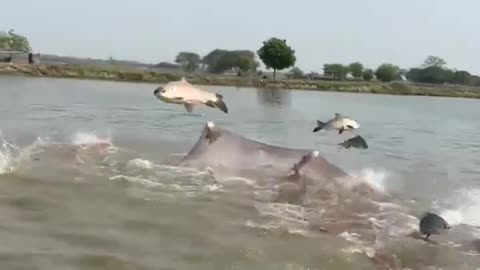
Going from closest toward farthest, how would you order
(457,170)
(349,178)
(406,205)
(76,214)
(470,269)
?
(470,269) < (76,214) < (406,205) < (349,178) < (457,170)

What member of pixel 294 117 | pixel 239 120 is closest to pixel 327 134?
pixel 239 120

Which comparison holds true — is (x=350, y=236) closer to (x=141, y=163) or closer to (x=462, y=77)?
(x=141, y=163)

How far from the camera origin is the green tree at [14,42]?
449ft

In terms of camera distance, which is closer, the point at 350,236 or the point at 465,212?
the point at 350,236

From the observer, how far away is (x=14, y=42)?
141125mm

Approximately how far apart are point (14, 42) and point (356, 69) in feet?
243

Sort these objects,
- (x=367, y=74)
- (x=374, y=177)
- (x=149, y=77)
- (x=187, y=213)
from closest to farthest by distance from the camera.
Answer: (x=187, y=213) < (x=374, y=177) < (x=149, y=77) < (x=367, y=74)

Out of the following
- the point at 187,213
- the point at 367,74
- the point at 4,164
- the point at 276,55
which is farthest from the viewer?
the point at 367,74

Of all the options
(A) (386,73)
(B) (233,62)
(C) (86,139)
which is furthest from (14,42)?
(C) (86,139)

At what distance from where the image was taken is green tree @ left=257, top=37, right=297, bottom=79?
378 feet

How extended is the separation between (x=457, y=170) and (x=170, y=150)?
8.55 m

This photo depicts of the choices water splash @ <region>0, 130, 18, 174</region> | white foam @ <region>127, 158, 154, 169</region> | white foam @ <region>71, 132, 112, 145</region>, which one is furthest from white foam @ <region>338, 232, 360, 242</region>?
white foam @ <region>71, 132, 112, 145</region>

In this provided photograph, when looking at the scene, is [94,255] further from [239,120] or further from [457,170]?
[239,120]

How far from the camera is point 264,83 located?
87688 mm
